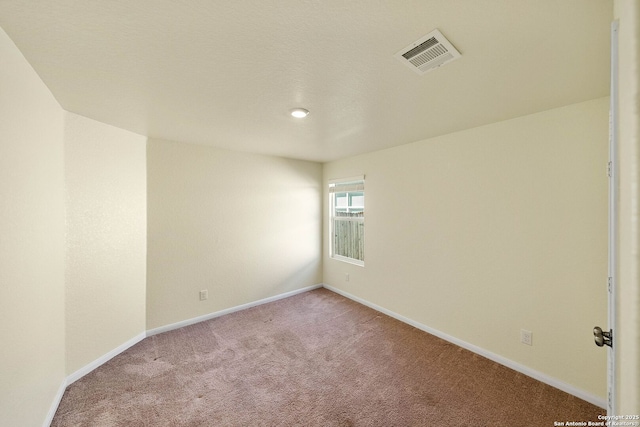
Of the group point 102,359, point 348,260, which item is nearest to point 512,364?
point 348,260

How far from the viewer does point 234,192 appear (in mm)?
3400

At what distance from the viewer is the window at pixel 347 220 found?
12.7 ft

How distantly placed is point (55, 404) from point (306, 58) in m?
2.95

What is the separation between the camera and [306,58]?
1340 mm

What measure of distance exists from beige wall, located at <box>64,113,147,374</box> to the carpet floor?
0.31m

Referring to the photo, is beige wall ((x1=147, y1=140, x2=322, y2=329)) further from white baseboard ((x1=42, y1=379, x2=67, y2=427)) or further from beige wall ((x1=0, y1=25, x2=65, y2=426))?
beige wall ((x1=0, y1=25, x2=65, y2=426))

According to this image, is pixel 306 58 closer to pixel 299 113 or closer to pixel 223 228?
pixel 299 113

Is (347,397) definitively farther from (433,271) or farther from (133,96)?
(133,96)

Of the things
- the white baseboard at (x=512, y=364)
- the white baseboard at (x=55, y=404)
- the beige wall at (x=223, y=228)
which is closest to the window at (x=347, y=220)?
the beige wall at (x=223, y=228)

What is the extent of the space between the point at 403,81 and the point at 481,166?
141cm

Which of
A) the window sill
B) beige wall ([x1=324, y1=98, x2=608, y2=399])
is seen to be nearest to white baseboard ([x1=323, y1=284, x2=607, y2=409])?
beige wall ([x1=324, y1=98, x2=608, y2=399])

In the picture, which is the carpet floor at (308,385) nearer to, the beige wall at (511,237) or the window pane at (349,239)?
the beige wall at (511,237)

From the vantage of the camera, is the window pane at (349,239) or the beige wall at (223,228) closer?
the beige wall at (223,228)

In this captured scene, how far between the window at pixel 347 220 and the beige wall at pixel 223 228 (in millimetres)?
335
